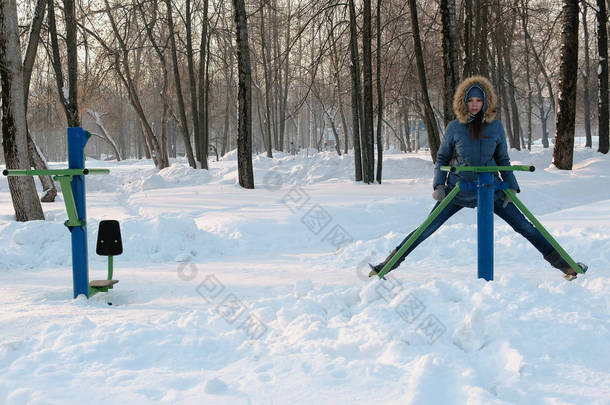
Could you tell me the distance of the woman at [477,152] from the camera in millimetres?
4297

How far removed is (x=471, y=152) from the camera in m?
4.32

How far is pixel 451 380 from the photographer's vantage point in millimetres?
2711

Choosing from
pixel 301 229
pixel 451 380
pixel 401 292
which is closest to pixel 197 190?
pixel 301 229

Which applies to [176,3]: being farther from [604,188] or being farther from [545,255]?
[545,255]

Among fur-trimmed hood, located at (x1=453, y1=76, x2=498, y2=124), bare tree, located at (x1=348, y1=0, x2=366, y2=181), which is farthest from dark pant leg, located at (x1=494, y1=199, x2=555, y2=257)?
bare tree, located at (x1=348, y1=0, x2=366, y2=181)

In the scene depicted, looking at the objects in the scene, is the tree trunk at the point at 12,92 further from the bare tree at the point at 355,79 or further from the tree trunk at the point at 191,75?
the tree trunk at the point at 191,75

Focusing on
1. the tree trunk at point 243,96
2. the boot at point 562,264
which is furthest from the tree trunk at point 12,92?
the boot at point 562,264

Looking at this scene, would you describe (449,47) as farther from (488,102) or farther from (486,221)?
(486,221)

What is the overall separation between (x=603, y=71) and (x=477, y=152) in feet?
48.9

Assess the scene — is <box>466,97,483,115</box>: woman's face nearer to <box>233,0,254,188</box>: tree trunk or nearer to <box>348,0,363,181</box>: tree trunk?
<box>233,0,254,188</box>: tree trunk

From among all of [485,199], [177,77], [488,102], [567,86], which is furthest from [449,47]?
[177,77]

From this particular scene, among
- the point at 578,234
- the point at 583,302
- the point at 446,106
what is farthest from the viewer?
the point at 446,106

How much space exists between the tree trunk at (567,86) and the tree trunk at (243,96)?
310 inches

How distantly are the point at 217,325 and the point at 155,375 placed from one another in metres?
0.82
